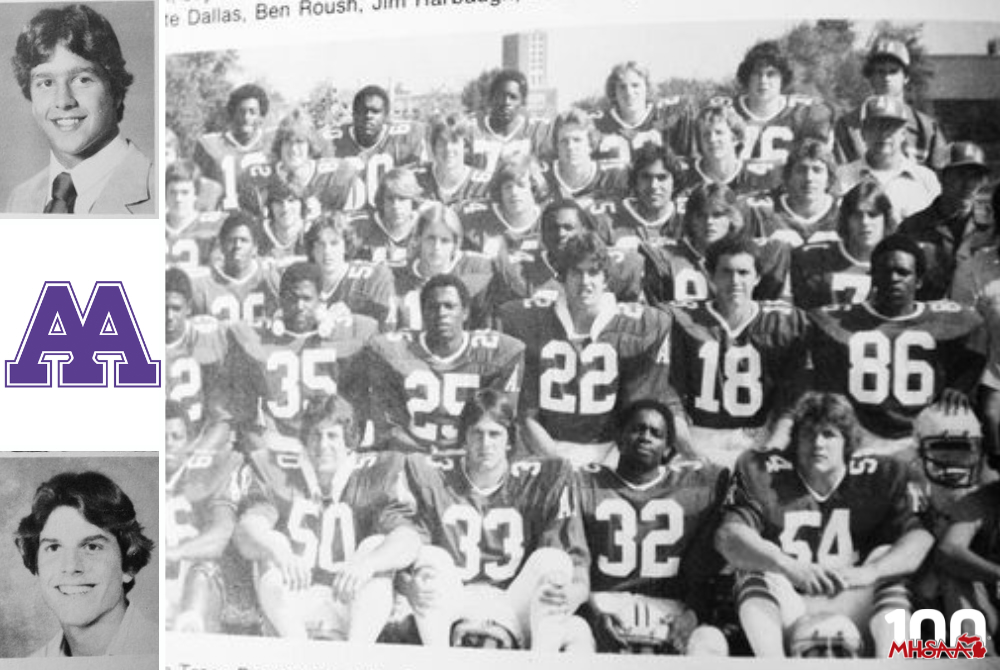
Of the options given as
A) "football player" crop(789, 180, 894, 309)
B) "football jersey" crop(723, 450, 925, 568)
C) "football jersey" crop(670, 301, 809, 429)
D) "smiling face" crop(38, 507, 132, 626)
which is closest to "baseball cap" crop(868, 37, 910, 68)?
"football player" crop(789, 180, 894, 309)

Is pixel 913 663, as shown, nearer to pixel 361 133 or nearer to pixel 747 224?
pixel 747 224

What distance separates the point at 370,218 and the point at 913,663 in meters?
0.58

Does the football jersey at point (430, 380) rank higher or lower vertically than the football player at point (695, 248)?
lower

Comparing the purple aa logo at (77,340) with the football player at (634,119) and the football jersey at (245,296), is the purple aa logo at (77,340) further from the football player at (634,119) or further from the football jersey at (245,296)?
the football player at (634,119)

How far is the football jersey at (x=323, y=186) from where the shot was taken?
1055 mm

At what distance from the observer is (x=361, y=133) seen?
1.05 metres

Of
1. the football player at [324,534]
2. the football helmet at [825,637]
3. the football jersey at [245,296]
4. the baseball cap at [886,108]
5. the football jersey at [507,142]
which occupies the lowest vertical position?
the football helmet at [825,637]

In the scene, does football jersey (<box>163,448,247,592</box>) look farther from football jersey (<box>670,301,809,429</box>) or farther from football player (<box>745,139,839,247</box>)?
football player (<box>745,139,839,247</box>)

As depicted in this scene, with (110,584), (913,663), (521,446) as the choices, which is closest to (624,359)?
(521,446)

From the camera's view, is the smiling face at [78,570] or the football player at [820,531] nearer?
the football player at [820,531]

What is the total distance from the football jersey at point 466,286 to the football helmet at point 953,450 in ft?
1.23

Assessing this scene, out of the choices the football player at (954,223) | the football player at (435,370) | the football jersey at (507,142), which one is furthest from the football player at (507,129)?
the football player at (954,223)

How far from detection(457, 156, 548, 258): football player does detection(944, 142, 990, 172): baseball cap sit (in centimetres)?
34

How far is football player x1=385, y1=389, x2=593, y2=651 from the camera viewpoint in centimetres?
101
